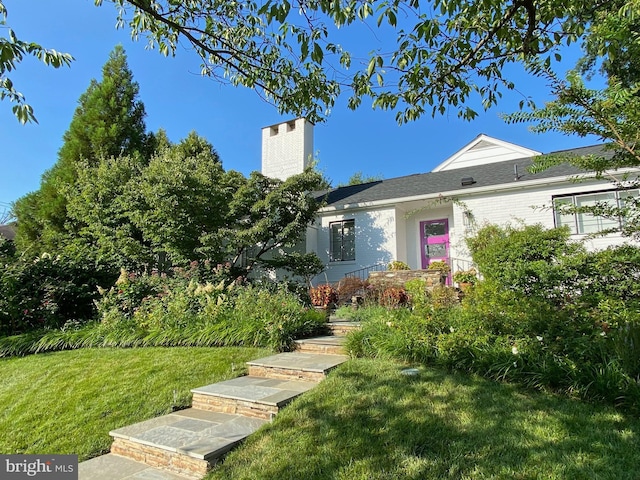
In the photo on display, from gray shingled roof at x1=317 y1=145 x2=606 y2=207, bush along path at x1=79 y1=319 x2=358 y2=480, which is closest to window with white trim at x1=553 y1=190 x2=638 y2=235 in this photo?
gray shingled roof at x1=317 y1=145 x2=606 y2=207

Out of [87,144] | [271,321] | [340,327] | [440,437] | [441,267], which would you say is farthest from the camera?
[87,144]

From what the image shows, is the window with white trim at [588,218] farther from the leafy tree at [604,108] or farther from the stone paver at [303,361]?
the stone paver at [303,361]

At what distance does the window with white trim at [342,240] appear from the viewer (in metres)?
12.4

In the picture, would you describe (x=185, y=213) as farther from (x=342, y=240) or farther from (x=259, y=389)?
(x=259, y=389)

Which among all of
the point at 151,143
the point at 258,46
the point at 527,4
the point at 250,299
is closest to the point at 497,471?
the point at 527,4

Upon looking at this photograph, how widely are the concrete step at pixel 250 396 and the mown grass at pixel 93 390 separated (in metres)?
0.28

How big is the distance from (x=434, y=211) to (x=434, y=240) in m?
0.93

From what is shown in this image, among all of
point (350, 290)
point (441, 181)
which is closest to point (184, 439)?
point (350, 290)

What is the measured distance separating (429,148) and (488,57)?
18.1 metres

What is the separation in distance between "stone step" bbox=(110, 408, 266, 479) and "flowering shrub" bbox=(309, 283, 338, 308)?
5.12 metres

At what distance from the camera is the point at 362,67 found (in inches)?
132

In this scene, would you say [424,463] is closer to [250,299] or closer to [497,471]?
[497,471]

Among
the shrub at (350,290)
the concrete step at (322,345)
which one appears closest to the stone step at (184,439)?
the concrete step at (322,345)

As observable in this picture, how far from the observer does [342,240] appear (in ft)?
41.5
